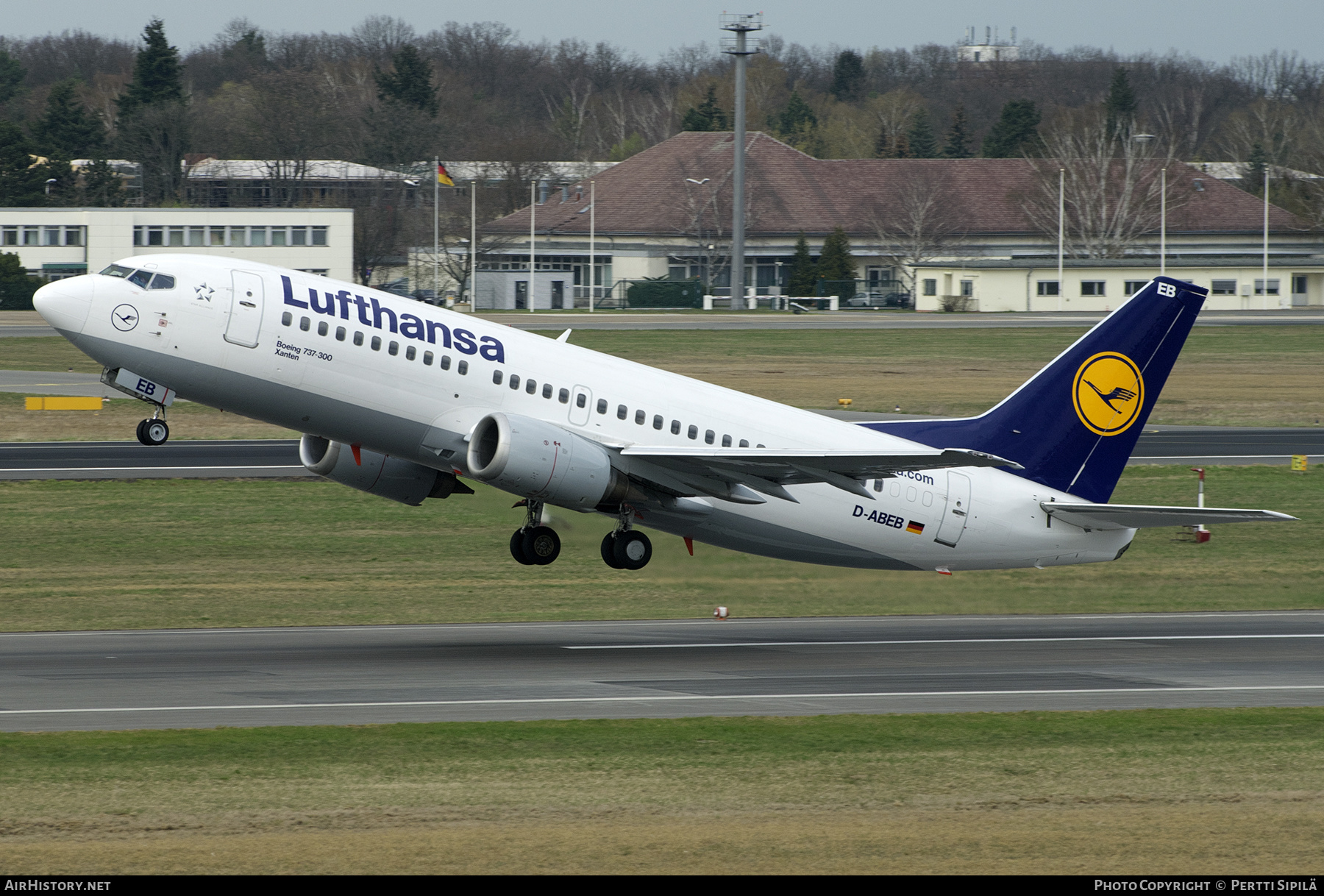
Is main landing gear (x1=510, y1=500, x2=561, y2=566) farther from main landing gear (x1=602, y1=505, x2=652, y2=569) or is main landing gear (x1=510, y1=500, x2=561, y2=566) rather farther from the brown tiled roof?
the brown tiled roof

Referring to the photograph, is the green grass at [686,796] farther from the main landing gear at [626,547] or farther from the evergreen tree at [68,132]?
the evergreen tree at [68,132]

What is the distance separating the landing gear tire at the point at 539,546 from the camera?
3281 cm

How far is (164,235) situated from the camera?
121 m

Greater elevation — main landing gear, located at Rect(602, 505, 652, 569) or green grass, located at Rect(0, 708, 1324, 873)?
main landing gear, located at Rect(602, 505, 652, 569)

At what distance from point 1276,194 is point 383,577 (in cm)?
16301

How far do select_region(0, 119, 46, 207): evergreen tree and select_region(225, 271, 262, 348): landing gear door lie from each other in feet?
441

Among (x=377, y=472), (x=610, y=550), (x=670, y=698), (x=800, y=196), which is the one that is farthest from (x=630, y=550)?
(x=800, y=196)

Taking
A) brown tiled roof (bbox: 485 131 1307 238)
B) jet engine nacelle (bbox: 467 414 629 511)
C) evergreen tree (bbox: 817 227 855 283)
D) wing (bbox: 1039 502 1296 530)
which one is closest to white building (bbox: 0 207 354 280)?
brown tiled roof (bbox: 485 131 1307 238)

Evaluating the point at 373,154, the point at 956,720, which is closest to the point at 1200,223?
the point at 373,154

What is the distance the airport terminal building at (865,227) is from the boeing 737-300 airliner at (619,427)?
362ft

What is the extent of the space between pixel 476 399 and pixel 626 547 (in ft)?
14.9

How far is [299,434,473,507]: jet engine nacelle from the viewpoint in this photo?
33500 millimetres

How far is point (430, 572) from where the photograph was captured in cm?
4284

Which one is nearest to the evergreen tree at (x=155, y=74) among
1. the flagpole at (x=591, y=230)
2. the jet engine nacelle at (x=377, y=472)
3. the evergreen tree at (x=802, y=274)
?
the flagpole at (x=591, y=230)
